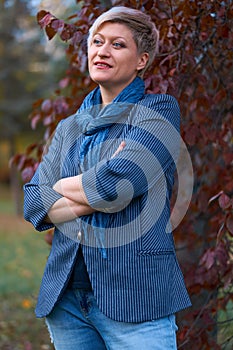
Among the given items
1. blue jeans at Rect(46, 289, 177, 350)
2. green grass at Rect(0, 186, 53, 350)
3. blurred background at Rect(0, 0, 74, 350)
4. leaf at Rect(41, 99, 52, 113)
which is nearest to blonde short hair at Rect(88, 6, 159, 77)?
blue jeans at Rect(46, 289, 177, 350)

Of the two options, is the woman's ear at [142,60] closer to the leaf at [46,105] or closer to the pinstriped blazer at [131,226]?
the pinstriped blazer at [131,226]

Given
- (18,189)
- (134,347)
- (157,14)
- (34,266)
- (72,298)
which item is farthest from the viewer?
(18,189)

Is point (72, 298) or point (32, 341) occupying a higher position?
point (72, 298)

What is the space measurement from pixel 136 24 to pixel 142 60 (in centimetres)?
13

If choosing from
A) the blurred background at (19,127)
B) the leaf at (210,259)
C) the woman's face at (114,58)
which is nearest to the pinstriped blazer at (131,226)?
the woman's face at (114,58)

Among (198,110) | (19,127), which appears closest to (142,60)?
(198,110)

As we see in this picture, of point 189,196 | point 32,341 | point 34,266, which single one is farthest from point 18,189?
point 189,196

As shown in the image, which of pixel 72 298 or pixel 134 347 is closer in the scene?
pixel 134 347

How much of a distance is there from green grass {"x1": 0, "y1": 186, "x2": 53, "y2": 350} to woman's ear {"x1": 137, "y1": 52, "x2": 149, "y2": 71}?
1.98 metres

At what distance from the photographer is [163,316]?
6.71 ft

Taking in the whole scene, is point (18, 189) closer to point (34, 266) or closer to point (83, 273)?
point (34, 266)

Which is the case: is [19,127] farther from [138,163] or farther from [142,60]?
[138,163]

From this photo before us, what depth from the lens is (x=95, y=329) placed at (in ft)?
7.11

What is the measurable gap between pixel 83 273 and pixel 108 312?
0.54 feet
